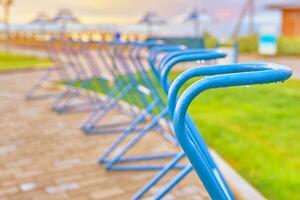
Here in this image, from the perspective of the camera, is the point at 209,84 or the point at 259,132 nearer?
the point at 209,84

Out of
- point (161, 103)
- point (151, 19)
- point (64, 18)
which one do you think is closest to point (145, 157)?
point (161, 103)

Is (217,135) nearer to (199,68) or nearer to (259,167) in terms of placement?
(259,167)

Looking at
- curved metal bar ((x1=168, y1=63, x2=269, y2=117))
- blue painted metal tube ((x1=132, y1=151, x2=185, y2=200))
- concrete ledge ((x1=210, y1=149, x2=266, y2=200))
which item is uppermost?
curved metal bar ((x1=168, y1=63, x2=269, y2=117))

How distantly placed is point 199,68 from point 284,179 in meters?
2.56

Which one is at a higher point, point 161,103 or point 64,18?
point 161,103

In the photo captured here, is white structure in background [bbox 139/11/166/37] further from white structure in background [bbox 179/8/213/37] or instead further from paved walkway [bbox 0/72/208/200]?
paved walkway [bbox 0/72/208/200]

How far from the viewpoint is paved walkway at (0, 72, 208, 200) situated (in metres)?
3.60

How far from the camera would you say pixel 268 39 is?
17.8 m

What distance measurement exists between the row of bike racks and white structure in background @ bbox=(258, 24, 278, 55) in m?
10.5

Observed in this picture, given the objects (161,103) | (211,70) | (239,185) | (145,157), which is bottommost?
(145,157)

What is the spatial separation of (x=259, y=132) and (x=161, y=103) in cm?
140

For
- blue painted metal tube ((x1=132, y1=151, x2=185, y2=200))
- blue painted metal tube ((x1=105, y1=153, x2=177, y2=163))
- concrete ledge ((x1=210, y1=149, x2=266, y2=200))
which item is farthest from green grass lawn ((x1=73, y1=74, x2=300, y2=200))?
blue painted metal tube ((x1=132, y1=151, x2=185, y2=200))

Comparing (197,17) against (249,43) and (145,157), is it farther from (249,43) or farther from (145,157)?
(145,157)

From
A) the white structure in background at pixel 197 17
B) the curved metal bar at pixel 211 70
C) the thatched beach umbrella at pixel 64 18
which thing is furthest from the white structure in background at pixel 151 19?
the curved metal bar at pixel 211 70
